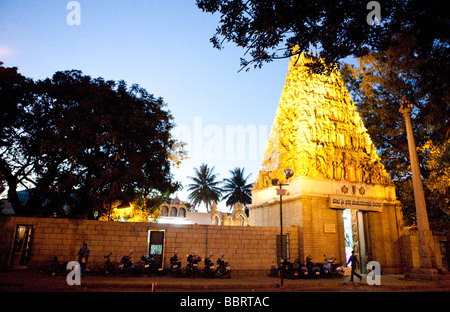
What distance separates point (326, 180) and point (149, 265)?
11.4 meters

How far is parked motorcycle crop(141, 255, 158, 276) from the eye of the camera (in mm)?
Answer: 14141

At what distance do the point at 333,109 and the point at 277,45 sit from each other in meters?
13.2

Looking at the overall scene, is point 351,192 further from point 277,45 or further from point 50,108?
point 50,108

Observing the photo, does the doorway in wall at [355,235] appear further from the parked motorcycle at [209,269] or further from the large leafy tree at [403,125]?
the parked motorcycle at [209,269]

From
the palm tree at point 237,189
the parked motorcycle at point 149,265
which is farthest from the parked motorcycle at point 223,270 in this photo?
the palm tree at point 237,189

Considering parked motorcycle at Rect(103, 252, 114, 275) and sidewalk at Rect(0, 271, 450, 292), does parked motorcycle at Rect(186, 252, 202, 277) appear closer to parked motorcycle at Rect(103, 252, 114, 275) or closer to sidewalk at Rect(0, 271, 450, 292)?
sidewalk at Rect(0, 271, 450, 292)

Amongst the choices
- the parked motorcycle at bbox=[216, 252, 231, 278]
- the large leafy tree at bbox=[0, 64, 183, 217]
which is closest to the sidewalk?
the parked motorcycle at bbox=[216, 252, 231, 278]

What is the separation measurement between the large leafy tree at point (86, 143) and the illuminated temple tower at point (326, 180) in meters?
7.99

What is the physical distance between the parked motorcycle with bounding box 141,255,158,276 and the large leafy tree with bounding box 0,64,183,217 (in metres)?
3.87

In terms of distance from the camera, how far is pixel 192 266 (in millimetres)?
14500

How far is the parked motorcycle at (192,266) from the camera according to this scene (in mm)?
14359

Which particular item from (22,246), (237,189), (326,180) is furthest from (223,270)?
(237,189)

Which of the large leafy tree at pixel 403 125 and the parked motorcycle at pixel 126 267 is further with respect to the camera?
the large leafy tree at pixel 403 125
